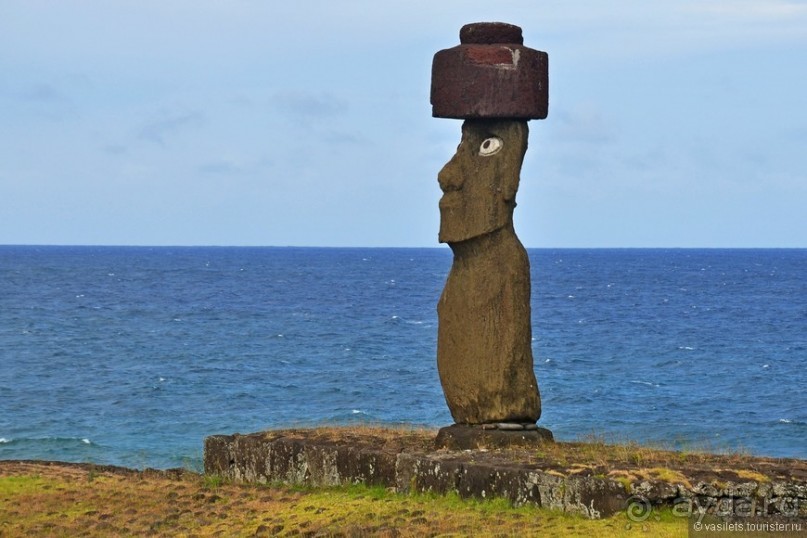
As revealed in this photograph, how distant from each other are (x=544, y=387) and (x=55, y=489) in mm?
27132

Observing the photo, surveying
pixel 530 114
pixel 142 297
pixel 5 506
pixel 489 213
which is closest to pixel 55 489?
pixel 5 506

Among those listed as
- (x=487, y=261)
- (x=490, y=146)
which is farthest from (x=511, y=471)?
(x=490, y=146)

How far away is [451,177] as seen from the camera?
15914mm

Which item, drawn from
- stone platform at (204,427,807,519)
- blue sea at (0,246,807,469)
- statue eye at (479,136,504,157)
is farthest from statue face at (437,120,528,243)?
blue sea at (0,246,807,469)

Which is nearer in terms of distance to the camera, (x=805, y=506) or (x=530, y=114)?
(x=805, y=506)

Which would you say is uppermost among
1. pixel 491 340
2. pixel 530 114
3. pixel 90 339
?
pixel 530 114

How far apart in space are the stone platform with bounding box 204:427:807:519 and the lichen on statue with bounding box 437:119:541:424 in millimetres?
750

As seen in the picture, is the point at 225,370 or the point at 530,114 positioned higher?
the point at 530,114

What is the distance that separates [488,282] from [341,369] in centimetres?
3320

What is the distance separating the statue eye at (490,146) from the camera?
15703 millimetres

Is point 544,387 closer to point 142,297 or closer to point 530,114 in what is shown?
point 530,114

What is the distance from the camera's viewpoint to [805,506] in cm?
1269

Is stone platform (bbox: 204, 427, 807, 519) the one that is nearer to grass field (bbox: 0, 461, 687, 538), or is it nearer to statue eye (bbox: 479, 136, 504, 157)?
grass field (bbox: 0, 461, 687, 538)

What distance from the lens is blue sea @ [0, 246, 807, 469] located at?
33625 millimetres
